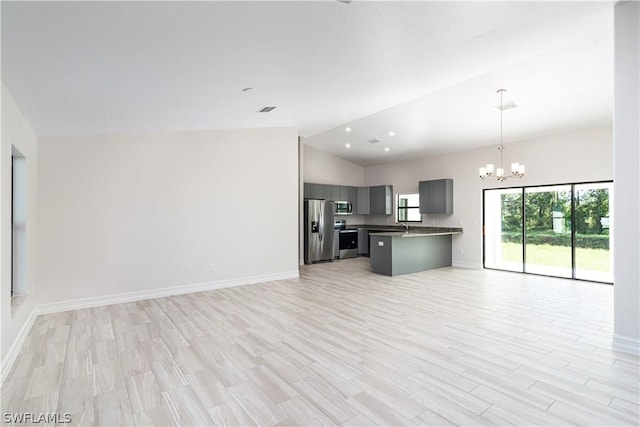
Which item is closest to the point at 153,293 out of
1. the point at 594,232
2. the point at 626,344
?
the point at 626,344

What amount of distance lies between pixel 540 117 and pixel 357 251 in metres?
5.83

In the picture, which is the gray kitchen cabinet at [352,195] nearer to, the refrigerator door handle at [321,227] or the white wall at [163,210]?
the refrigerator door handle at [321,227]

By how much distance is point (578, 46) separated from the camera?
11.9 ft

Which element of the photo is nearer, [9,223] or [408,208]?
[9,223]

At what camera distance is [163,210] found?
5223 millimetres

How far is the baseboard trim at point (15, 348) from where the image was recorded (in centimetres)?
266

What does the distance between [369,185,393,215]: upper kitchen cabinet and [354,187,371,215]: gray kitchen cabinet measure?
20 cm

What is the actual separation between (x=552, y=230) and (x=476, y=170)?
204cm

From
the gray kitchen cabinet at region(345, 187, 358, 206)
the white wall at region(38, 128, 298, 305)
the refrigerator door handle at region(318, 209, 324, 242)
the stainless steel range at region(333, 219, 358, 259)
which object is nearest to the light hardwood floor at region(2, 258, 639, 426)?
the white wall at region(38, 128, 298, 305)

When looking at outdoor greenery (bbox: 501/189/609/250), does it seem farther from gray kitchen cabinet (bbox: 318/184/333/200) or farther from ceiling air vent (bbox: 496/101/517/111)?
gray kitchen cabinet (bbox: 318/184/333/200)

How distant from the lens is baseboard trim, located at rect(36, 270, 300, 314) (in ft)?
14.5

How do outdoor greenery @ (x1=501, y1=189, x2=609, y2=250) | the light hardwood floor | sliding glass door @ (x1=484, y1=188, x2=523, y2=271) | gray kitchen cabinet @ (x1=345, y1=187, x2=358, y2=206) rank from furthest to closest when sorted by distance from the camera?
gray kitchen cabinet @ (x1=345, y1=187, x2=358, y2=206), sliding glass door @ (x1=484, y1=188, x2=523, y2=271), outdoor greenery @ (x1=501, y1=189, x2=609, y2=250), the light hardwood floor

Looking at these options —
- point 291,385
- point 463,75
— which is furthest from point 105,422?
point 463,75

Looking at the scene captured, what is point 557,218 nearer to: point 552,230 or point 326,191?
point 552,230
